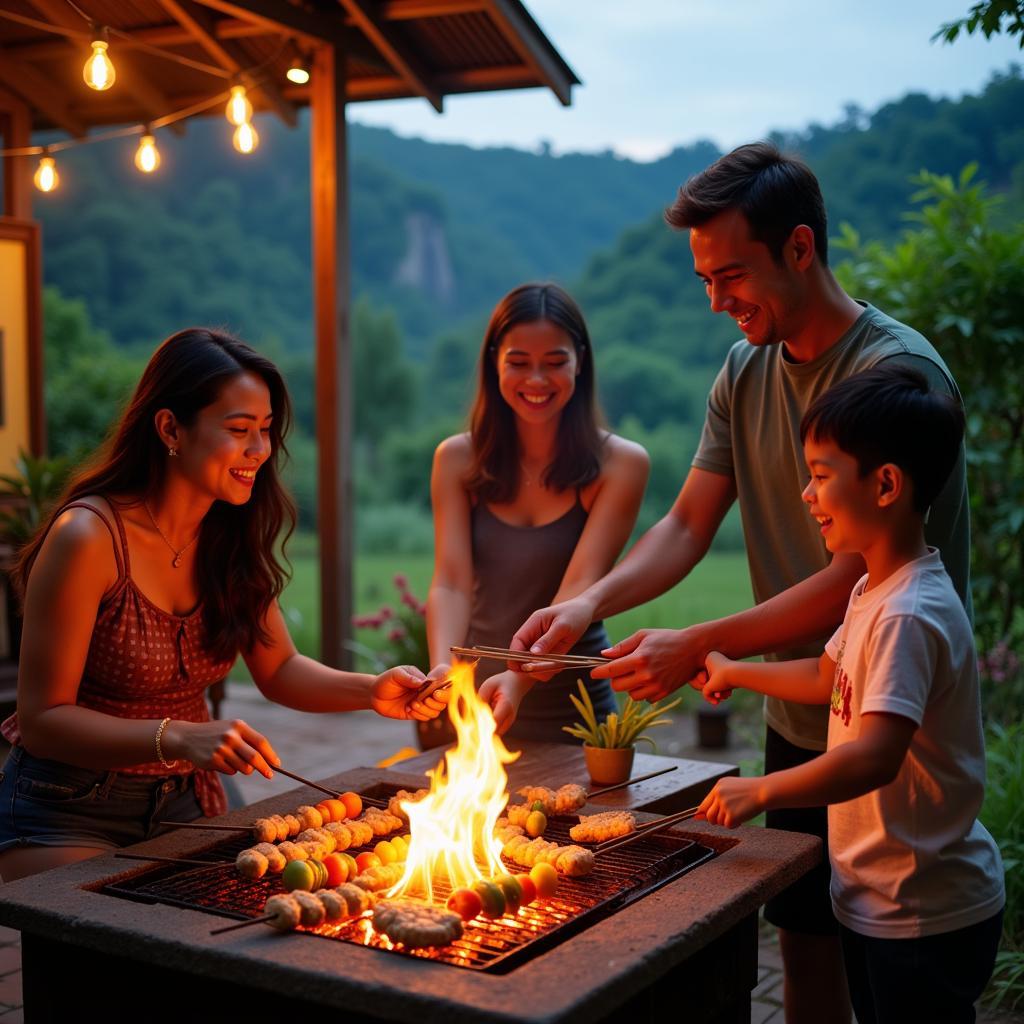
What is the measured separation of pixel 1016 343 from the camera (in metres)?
6.18

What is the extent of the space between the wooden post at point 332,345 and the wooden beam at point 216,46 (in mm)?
477

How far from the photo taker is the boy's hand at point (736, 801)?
7.22 feet

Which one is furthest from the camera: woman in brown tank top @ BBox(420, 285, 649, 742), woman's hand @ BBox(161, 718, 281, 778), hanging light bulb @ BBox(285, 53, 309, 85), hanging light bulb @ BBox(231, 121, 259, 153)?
hanging light bulb @ BBox(285, 53, 309, 85)

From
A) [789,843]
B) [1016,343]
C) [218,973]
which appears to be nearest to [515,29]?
[1016,343]

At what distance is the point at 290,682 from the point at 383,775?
1.35 ft

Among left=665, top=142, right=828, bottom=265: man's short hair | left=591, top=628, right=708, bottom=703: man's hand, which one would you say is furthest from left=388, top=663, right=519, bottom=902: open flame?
left=665, top=142, right=828, bottom=265: man's short hair

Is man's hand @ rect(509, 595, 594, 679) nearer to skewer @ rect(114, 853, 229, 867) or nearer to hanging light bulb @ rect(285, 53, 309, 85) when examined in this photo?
skewer @ rect(114, 853, 229, 867)

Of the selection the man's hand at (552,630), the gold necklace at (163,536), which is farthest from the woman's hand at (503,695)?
the gold necklace at (163,536)

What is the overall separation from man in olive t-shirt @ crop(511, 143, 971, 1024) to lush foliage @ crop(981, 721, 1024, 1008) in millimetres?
1128

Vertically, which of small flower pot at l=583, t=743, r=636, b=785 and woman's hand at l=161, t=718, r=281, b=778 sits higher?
woman's hand at l=161, t=718, r=281, b=778

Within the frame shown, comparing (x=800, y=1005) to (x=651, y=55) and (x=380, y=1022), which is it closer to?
(x=380, y=1022)

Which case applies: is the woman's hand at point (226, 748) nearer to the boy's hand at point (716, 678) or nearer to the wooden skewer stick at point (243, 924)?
the wooden skewer stick at point (243, 924)

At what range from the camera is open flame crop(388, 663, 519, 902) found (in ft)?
7.79

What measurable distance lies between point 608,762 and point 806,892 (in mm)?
607
